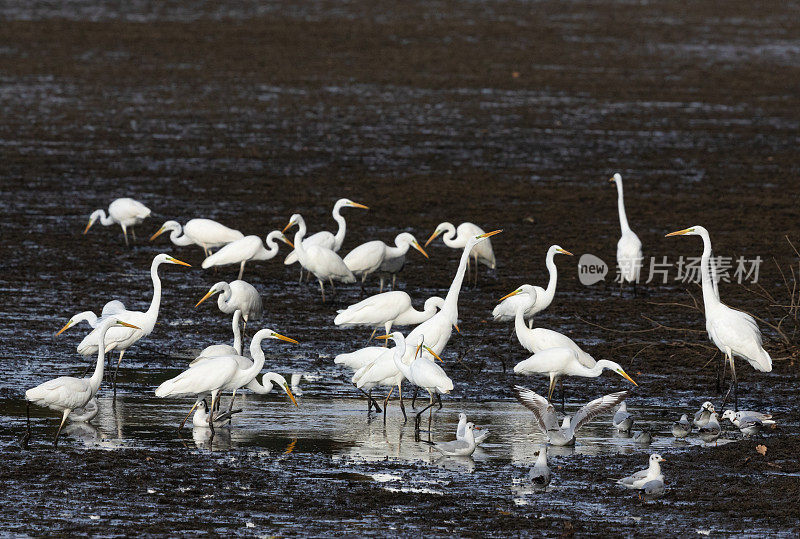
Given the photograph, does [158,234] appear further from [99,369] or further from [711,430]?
[711,430]

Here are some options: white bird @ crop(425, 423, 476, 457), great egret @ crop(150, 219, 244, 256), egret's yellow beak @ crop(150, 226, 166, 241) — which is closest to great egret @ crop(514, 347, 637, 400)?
white bird @ crop(425, 423, 476, 457)

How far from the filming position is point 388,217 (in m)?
19.8

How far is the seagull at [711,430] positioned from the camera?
10.1 meters

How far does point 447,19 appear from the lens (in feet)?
151

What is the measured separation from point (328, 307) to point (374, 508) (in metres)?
7.11

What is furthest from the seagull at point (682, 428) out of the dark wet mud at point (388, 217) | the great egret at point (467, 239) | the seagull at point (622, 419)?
the great egret at point (467, 239)

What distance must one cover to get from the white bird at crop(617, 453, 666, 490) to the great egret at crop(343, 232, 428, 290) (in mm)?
6992

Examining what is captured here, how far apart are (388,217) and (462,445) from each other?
34.6ft

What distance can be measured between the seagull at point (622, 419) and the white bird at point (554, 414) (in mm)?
506

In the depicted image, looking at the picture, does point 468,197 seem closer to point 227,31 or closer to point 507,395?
point 507,395

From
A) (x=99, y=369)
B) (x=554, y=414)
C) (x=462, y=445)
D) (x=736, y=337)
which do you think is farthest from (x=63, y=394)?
(x=736, y=337)

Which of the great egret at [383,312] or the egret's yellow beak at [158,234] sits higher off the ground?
the egret's yellow beak at [158,234]

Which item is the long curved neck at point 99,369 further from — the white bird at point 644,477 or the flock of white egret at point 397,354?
the white bird at point 644,477

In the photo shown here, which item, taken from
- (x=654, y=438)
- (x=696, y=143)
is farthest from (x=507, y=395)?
(x=696, y=143)
